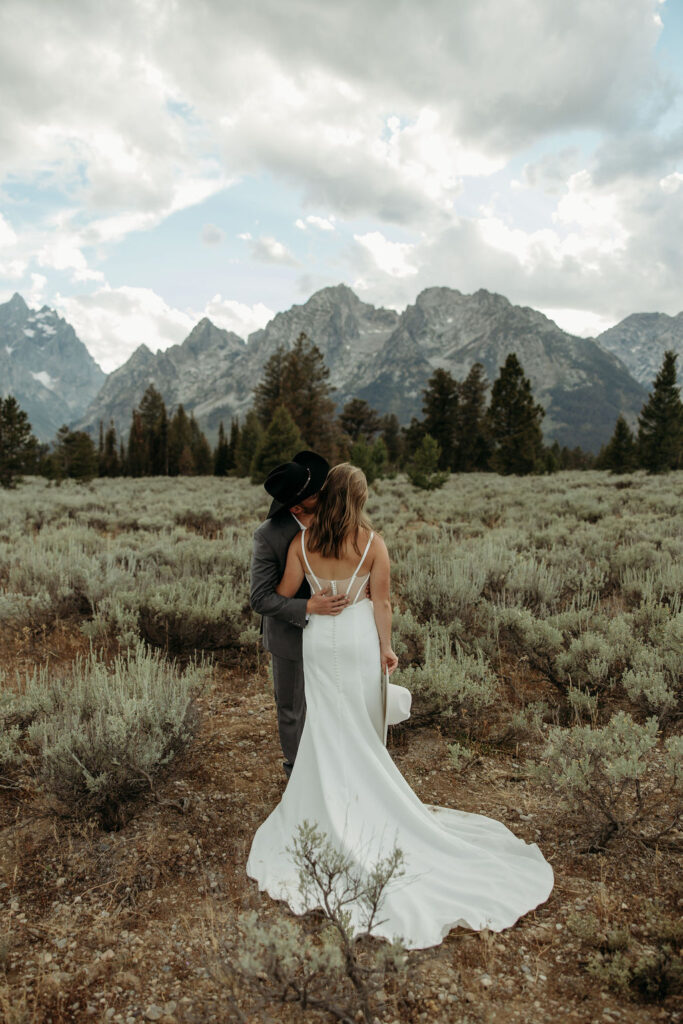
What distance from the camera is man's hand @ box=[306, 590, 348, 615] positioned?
3.26m

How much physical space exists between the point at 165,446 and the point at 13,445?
3774cm

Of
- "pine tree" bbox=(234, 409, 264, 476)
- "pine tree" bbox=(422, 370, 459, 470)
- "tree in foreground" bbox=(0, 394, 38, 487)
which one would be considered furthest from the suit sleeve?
"pine tree" bbox=(422, 370, 459, 470)

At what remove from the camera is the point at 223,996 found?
2316mm

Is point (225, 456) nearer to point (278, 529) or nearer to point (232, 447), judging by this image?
point (232, 447)

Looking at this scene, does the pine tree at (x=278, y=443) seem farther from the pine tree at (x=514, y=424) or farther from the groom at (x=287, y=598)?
the groom at (x=287, y=598)

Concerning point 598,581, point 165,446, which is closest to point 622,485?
point 598,581

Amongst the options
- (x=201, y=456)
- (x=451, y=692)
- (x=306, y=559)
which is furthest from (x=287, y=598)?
(x=201, y=456)

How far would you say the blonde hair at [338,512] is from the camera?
320cm

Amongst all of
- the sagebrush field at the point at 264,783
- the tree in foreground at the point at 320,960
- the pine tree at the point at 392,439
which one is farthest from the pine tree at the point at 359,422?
the tree in foreground at the point at 320,960

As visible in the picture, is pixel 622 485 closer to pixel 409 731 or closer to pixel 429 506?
pixel 429 506

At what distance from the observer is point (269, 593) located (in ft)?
11.4

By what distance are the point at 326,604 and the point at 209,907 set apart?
5.11ft

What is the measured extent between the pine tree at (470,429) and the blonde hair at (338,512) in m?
47.9

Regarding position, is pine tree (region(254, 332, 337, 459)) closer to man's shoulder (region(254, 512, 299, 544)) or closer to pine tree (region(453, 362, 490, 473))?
pine tree (region(453, 362, 490, 473))
